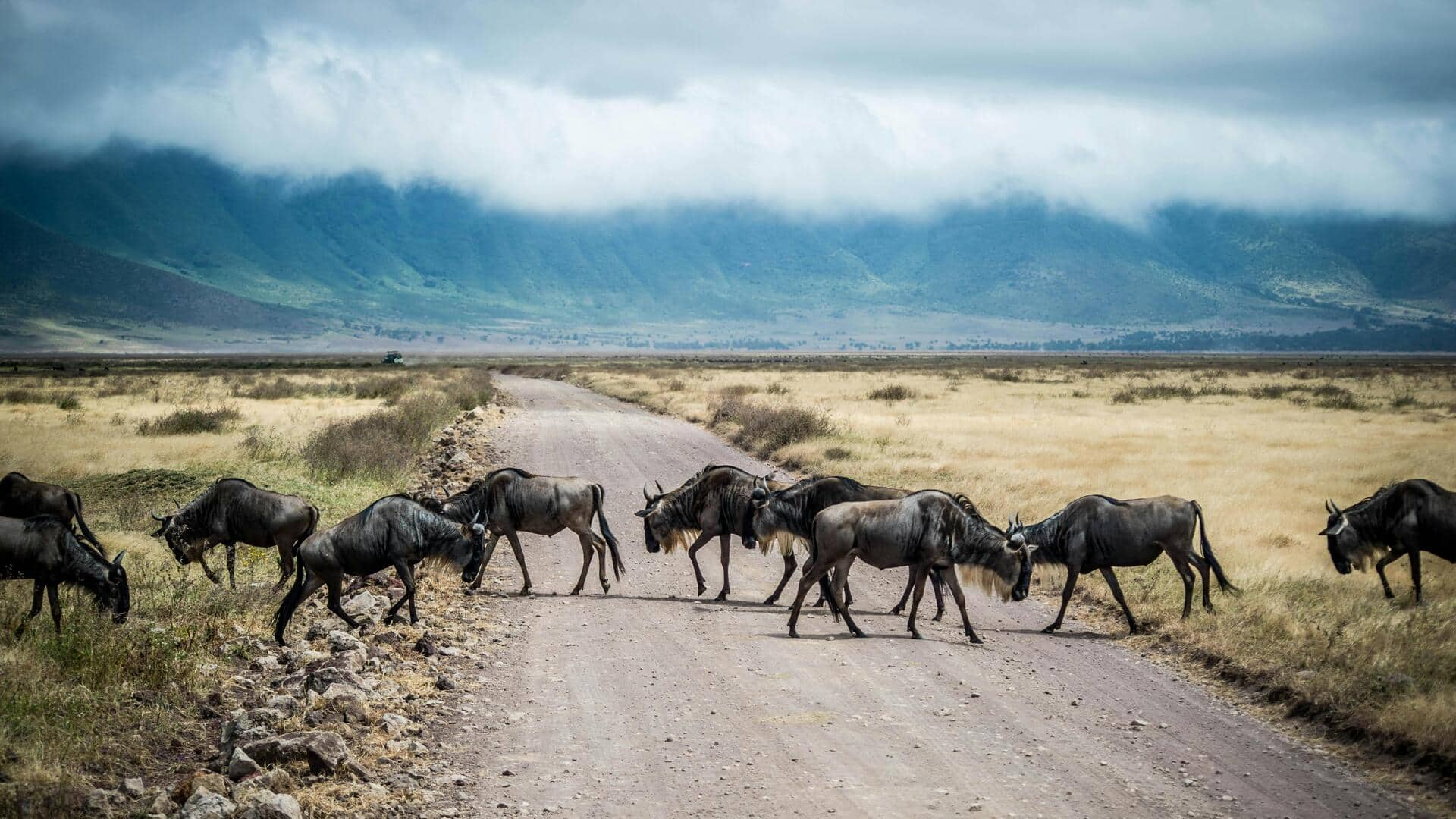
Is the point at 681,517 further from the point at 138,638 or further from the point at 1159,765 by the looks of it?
the point at 1159,765

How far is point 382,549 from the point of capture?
1182 centimetres

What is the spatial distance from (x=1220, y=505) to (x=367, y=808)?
18440mm

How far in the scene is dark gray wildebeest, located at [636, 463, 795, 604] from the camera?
46.6ft

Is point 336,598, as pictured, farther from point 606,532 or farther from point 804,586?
point 804,586

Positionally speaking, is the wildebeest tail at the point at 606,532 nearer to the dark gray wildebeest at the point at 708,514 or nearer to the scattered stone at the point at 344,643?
the dark gray wildebeest at the point at 708,514

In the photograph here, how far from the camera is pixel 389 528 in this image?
12.0 m

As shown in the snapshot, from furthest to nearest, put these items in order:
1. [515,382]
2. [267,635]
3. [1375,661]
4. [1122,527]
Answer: [515,382], [1122,527], [267,635], [1375,661]

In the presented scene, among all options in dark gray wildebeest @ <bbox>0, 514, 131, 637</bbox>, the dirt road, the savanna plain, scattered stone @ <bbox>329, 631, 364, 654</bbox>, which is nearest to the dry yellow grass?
the savanna plain

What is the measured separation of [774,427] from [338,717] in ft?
78.8

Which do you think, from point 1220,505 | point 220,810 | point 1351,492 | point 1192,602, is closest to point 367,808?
point 220,810

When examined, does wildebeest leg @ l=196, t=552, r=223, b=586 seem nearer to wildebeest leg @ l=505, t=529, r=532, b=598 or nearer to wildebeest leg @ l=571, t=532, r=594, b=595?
wildebeest leg @ l=505, t=529, r=532, b=598

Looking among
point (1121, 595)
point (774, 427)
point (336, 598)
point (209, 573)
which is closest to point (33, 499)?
point (209, 573)

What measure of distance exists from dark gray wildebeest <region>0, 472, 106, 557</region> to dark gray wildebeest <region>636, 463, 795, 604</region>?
673cm

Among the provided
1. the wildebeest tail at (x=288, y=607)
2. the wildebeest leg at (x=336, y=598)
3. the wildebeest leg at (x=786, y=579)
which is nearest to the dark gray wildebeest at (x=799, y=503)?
the wildebeest leg at (x=786, y=579)
